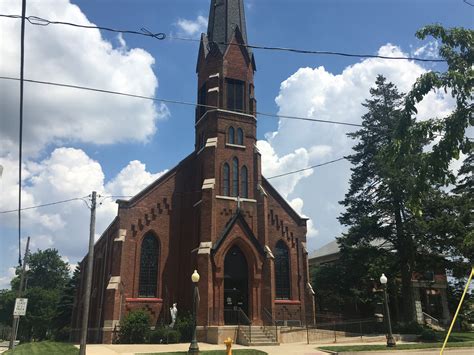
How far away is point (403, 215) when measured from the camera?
31.5 meters

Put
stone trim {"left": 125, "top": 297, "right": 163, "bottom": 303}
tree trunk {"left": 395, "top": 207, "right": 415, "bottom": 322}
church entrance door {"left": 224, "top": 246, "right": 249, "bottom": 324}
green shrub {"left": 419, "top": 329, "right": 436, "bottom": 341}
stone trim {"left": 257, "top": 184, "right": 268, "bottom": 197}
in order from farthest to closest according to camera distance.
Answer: stone trim {"left": 257, "top": 184, "right": 268, "bottom": 197}, tree trunk {"left": 395, "top": 207, "right": 415, "bottom": 322}, church entrance door {"left": 224, "top": 246, "right": 249, "bottom": 324}, stone trim {"left": 125, "top": 297, "right": 163, "bottom": 303}, green shrub {"left": 419, "top": 329, "right": 436, "bottom": 341}

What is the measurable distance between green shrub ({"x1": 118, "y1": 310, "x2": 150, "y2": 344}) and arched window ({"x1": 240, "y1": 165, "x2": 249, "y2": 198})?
35.4 feet

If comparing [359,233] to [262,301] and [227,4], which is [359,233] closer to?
[262,301]

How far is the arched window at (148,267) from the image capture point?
28.4 meters

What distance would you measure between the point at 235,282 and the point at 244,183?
702 centimetres

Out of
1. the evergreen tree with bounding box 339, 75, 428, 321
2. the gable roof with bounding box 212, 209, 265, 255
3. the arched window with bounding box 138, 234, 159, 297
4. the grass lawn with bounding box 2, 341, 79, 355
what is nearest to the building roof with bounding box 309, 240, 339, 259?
the evergreen tree with bounding box 339, 75, 428, 321

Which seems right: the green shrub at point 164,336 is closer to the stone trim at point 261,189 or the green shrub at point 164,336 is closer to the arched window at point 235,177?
the arched window at point 235,177

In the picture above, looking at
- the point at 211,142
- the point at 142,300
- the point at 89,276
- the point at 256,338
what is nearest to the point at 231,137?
the point at 211,142

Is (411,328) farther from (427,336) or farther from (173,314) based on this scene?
(173,314)

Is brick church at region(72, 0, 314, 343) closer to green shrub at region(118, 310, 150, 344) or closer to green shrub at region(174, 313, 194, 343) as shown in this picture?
green shrub at region(174, 313, 194, 343)

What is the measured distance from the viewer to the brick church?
90.2 ft

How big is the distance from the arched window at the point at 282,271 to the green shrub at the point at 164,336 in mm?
8720

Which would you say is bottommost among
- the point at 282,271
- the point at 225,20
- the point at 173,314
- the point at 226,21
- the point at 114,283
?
the point at 173,314

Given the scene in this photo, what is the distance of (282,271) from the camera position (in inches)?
1261
